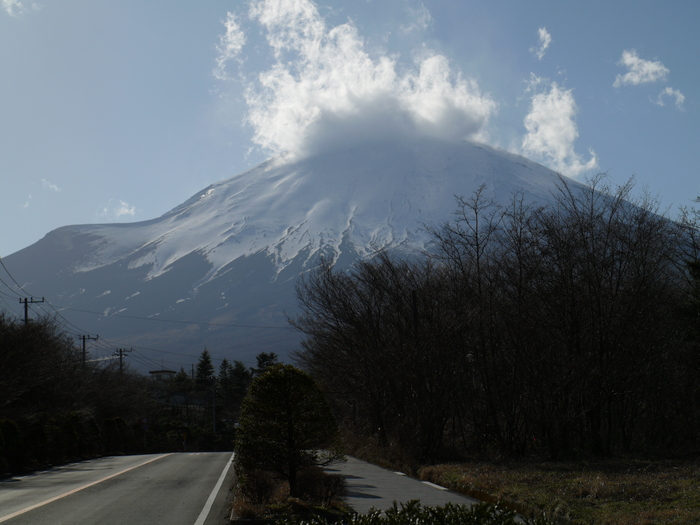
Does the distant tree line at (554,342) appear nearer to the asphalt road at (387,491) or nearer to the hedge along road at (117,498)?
the asphalt road at (387,491)

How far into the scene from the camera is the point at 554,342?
601 inches

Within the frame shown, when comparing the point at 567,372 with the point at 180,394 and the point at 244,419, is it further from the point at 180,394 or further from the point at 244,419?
the point at 180,394

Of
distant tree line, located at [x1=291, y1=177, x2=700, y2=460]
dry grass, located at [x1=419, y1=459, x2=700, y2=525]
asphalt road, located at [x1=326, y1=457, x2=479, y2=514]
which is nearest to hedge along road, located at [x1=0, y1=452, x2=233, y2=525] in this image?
asphalt road, located at [x1=326, y1=457, x2=479, y2=514]

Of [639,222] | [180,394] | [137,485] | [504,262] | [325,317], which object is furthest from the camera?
[180,394]

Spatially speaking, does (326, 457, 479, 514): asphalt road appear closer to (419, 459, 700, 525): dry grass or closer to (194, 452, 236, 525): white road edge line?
(419, 459, 700, 525): dry grass

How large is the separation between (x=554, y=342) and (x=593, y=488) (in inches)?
255

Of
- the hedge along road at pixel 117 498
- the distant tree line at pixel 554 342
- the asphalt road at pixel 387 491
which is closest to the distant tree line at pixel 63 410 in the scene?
the hedge along road at pixel 117 498

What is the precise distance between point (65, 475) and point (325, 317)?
10.7 metres

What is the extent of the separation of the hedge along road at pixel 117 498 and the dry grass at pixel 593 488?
4.65 m

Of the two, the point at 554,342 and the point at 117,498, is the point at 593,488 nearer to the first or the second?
the point at 554,342

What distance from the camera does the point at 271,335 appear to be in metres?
192

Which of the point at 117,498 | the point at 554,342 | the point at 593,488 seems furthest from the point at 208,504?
the point at 554,342

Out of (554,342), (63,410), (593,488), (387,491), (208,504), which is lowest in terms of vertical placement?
(63,410)

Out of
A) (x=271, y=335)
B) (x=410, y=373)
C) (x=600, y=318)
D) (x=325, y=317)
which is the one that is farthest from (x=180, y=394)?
(x=271, y=335)
